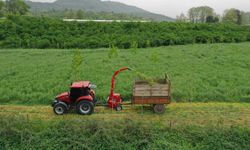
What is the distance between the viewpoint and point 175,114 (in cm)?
1009

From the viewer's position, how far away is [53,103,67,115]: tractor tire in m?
9.88

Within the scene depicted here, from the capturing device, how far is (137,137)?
8.38 meters

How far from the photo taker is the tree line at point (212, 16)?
58.2m

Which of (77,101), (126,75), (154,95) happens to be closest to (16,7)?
(126,75)

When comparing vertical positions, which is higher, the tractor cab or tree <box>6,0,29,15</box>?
tree <box>6,0,29,15</box>

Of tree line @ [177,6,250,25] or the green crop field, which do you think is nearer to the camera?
the green crop field

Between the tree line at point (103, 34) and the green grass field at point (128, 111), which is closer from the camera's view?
the green grass field at point (128, 111)

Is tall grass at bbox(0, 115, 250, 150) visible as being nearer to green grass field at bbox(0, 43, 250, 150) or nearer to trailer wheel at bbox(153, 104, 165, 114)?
green grass field at bbox(0, 43, 250, 150)

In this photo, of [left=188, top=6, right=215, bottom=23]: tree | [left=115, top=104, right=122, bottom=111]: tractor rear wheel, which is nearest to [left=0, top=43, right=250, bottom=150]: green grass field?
[left=115, top=104, right=122, bottom=111]: tractor rear wheel

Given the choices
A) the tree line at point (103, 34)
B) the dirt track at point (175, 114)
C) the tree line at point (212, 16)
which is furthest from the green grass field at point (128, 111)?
the tree line at point (212, 16)

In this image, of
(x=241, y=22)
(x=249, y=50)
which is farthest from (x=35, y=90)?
(x=241, y=22)

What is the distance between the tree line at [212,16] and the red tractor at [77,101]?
41.9 metres

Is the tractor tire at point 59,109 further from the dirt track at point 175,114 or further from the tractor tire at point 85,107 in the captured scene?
the tractor tire at point 85,107

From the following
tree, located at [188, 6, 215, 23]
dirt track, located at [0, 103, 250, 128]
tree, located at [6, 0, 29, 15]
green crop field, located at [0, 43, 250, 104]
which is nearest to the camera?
dirt track, located at [0, 103, 250, 128]
